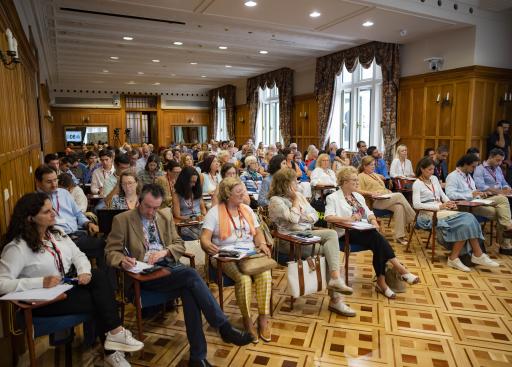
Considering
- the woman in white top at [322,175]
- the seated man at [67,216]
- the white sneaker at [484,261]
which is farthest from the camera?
the woman in white top at [322,175]

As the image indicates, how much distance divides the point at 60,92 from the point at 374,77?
14965mm

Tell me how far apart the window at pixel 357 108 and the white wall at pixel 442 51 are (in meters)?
1.08

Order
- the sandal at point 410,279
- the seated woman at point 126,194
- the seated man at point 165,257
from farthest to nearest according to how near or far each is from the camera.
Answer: the seated woman at point 126,194 → the sandal at point 410,279 → the seated man at point 165,257

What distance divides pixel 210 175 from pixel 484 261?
3.88 m

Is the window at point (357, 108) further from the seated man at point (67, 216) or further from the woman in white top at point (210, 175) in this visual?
the seated man at point (67, 216)

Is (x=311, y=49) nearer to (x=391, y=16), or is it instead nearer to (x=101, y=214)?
(x=391, y=16)

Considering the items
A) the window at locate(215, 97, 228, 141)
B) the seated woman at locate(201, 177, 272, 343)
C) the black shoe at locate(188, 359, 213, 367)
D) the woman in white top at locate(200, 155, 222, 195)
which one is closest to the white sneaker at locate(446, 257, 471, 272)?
the seated woman at locate(201, 177, 272, 343)

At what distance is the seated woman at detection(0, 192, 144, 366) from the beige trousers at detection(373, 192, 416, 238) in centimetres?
407

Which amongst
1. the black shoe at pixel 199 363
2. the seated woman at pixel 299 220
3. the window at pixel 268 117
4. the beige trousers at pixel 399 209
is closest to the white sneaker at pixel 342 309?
the seated woman at pixel 299 220

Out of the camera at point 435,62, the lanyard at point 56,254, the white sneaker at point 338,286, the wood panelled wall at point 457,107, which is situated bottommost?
the white sneaker at point 338,286

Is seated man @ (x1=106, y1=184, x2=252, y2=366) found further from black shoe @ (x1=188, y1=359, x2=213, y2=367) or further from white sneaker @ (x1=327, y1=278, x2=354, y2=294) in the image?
white sneaker @ (x1=327, y1=278, x2=354, y2=294)

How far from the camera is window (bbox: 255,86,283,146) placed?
14945mm

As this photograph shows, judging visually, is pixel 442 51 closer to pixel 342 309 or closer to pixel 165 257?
pixel 342 309

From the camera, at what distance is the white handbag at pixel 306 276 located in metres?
3.43
